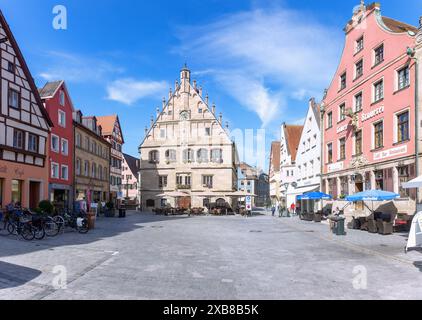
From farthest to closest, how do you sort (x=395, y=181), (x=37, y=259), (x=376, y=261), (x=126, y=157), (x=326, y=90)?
(x=126, y=157), (x=326, y=90), (x=395, y=181), (x=376, y=261), (x=37, y=259)

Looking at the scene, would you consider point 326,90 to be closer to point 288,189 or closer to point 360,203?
point 360,203

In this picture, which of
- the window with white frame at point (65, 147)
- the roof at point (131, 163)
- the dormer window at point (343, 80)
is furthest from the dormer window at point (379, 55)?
the roof at point (131, 163)

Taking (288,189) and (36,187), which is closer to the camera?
(36,187)

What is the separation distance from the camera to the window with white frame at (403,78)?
20.6 m

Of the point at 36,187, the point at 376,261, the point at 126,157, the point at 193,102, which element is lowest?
the point at 376,261

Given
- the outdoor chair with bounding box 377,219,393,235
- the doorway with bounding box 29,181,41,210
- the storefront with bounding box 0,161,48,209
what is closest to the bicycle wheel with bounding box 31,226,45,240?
the storefront with bounding box 0,161,48,209

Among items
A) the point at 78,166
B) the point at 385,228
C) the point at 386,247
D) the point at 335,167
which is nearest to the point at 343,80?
the point at 335,167

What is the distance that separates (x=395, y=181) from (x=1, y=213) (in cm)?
2333

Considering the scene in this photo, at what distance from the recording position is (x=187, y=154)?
48.8 metres

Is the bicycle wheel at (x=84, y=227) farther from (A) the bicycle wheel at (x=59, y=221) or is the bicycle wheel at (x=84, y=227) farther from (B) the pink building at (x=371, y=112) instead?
(B) the pink building at (x=371, y=112)

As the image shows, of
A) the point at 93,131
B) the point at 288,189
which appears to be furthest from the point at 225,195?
the point at 93,131

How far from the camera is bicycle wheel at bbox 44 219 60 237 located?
15555mm

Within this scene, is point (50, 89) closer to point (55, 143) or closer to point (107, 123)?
point (55, 143)
